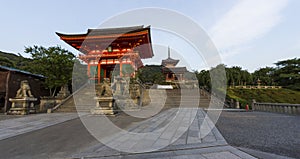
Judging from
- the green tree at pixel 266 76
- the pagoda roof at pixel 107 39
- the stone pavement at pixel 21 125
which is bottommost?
the stone pavement at pixel 21 125

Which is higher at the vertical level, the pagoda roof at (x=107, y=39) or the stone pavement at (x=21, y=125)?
the pagoda roof at (x=107, y=39)

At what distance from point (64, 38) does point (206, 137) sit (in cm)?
1885

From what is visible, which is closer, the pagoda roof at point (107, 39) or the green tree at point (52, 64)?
the green tree at point (52, 64)

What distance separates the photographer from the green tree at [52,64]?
1086 cm

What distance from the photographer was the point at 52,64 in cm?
1086

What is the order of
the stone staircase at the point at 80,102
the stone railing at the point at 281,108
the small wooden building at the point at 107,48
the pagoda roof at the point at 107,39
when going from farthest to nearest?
1. the small wooden building at the point at 107,48
2. the pagoda roof at the point at 107,39
3. the stone staircase at the point at 80,102
4. the stone railing at the point at 281,108

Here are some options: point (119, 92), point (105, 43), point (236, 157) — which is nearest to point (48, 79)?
point (119, 92)

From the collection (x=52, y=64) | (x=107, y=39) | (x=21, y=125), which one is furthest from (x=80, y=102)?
(x=107, y=39)

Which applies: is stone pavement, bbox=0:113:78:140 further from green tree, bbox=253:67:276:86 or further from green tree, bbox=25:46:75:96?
green tree, bbox=253:67:276:86

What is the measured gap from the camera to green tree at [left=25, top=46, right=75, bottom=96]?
1086 cm

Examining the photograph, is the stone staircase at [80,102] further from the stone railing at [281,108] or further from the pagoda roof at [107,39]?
the stone railing at [281,108]

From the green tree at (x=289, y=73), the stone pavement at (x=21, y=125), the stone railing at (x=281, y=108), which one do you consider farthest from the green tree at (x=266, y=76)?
the stone pavement at (x=21, y=125)

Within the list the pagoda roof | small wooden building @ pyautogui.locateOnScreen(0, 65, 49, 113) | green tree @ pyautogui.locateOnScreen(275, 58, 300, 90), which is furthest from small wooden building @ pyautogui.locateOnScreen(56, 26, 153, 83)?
green tree @ pyautogui.locateOnScreen(275, 58, 300, 90)

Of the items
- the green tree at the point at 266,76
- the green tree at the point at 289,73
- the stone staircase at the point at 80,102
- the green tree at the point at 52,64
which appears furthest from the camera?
the green tree at the point at 266,76
